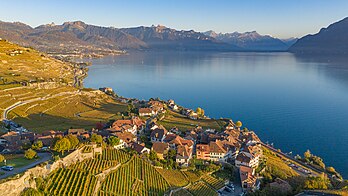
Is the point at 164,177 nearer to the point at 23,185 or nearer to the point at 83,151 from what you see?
the point at 83,151

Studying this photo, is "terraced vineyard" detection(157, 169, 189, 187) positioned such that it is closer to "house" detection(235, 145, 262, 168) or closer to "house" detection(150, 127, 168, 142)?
"house" detection(235, 145, 262, 168)

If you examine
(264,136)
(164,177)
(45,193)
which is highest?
(45,193)

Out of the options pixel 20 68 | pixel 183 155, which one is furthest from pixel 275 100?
pixel 20 68

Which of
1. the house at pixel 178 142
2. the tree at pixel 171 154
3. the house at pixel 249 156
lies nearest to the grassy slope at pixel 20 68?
the house at pixel 178 142

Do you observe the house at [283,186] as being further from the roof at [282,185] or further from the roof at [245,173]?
the roof at [245,173]

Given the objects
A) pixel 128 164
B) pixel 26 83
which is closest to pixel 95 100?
pixel 26 83

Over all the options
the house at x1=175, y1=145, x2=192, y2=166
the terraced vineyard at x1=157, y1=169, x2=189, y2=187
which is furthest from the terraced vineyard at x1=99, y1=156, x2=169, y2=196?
the house at x1=175, y1=145, x2=192, y2=166
